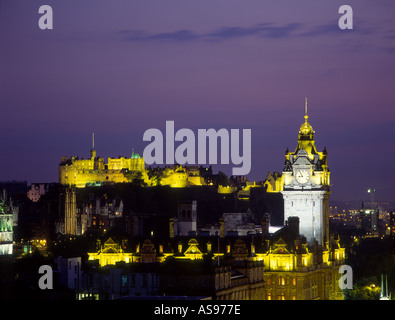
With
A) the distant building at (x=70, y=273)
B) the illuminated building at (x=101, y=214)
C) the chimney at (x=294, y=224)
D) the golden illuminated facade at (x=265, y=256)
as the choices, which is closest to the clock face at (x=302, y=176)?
the chimney at (x=294, y=224)

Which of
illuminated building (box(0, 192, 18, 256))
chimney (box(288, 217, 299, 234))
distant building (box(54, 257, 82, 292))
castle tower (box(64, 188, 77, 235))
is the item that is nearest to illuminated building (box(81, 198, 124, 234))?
castle tower (box(64, 188, 77, 235))

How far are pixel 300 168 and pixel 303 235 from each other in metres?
6.43

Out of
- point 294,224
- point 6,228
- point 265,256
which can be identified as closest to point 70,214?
point 6,228

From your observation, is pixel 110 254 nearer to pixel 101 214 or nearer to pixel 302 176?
pixel 302 176

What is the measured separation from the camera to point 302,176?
125 m

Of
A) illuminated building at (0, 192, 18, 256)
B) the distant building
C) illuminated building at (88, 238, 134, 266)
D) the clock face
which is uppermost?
the clock face

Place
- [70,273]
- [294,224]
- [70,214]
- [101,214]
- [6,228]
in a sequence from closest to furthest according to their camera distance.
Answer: [70,273], [294,224], [6,228], [70,214], [101,214]

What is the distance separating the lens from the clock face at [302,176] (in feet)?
409

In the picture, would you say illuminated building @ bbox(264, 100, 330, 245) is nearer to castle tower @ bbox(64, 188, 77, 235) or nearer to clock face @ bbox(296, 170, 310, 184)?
clock face @ bbox(296, 170, 310, 184)

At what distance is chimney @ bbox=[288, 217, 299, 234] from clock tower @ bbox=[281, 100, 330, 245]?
188 inches

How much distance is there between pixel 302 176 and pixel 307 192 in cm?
149

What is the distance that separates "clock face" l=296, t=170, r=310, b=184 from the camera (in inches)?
4914
